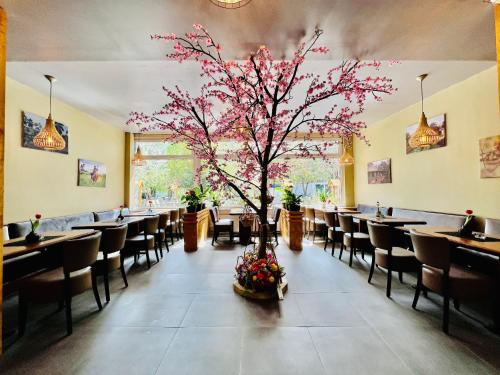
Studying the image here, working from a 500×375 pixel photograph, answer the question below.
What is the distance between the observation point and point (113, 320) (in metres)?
2.34

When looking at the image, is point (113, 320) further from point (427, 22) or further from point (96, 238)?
point (427, 22)

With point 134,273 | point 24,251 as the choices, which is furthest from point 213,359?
point 134,273

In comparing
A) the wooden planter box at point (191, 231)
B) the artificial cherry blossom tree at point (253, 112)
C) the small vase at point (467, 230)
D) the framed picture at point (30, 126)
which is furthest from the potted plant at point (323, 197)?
the framed picture at point (30, 126)

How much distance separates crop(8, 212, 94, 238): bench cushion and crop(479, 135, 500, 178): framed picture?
723 centimetres

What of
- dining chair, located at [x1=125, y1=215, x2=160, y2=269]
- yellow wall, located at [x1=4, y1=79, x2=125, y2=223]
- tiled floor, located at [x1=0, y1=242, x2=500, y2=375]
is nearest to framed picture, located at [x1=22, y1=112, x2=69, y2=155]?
yellow wall, located at [x1=4, y1=79, x2=125, y2=223]

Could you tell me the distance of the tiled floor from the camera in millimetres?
1715

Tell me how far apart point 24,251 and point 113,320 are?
1.12 meters

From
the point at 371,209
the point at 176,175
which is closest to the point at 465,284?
the point at 371,209

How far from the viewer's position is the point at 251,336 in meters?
2.04

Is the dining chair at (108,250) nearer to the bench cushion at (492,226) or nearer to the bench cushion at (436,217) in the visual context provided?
the bench cushion at (436,217)

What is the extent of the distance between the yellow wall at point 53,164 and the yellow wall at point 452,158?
7.41 metres

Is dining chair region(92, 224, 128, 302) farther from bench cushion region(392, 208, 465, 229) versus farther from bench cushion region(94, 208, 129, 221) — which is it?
bench cushion region(392, 208, 465, 229)

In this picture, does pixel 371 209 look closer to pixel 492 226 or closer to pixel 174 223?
pixel 492 226

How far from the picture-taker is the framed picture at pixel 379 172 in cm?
583
